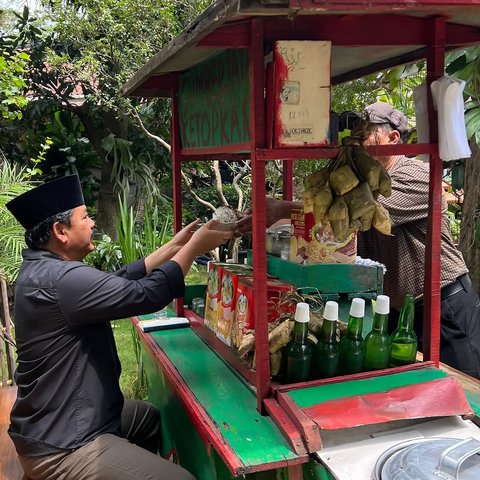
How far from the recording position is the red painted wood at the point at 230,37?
164 centimetres

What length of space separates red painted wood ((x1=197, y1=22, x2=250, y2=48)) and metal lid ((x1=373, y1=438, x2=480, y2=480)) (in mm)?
1308

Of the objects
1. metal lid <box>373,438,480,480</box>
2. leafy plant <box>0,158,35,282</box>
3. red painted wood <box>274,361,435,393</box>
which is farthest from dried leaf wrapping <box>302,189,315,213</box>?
leafy plant <box>0,158,35,282</box>

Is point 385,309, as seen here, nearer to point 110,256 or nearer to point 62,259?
point 62,259

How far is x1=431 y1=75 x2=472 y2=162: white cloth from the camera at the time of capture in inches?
70.1

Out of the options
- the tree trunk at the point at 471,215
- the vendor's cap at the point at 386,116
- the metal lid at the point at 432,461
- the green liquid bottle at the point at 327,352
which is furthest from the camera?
the tree trunk at the point at 471,215

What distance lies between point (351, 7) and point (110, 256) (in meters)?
6.01

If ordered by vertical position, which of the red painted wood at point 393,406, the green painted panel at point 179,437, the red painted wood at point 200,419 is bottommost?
the green painted panel at point 179,437

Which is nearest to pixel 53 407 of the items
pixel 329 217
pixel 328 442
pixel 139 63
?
pixel 328 442

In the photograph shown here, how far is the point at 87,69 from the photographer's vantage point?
6.27 meters

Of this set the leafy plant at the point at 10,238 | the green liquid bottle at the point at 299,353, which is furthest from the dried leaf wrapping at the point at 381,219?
the leafy plant at the point at 10,238

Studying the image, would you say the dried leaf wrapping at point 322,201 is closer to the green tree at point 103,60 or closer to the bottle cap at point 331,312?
the bottle cap at point 331,312

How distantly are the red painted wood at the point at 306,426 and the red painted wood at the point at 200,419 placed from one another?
0.68 feet

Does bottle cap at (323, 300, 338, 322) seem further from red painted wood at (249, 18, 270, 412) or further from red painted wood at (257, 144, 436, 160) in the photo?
red painted wood at (257, 144, 436, 160)

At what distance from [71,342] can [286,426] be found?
97 cm
